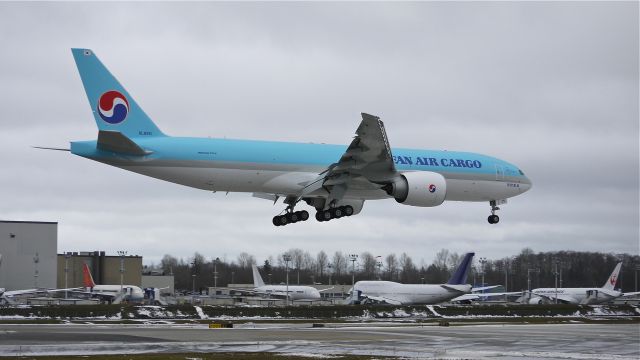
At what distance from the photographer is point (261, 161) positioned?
4153cm

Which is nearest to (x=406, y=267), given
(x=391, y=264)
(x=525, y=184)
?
(x=391, y=264)

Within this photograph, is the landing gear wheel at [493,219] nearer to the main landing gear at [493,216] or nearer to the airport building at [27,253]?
the main landing gear at [493,216]

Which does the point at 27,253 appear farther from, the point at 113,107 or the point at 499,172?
the point at 499,172

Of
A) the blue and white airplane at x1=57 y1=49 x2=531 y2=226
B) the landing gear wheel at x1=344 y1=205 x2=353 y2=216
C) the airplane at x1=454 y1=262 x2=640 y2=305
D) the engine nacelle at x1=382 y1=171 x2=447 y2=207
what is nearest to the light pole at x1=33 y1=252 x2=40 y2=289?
the airplane at x1=454 y1=262 x2=640 y2=305

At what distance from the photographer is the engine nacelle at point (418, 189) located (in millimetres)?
42781

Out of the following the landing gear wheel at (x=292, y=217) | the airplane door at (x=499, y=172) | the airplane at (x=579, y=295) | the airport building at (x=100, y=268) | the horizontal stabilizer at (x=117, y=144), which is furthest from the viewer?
the airport building at (x=100, y=268)

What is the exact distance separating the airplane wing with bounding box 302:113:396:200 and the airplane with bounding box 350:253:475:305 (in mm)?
39134

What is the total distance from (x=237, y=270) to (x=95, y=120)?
149 metres

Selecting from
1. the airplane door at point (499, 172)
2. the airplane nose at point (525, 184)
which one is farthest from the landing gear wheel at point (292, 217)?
the airplane nose at point (525, 184)

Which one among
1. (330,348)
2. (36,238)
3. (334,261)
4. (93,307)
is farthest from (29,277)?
(334,261)

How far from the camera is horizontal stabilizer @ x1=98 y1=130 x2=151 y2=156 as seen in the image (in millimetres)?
38094

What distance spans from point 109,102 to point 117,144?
291 cm

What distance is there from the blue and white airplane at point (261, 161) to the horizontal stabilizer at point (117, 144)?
0.03 metres

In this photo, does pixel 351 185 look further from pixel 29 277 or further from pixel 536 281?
pixel 536 281
